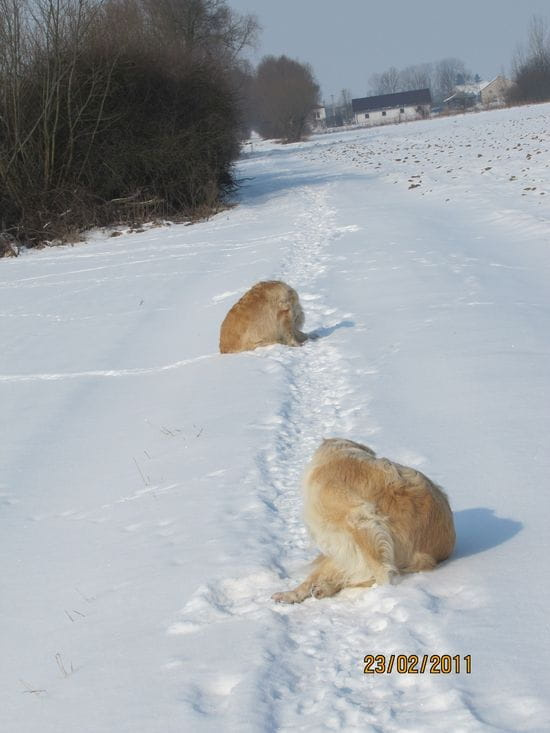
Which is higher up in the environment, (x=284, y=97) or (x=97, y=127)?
(x=284, y=97)

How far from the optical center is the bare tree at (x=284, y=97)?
8969cm

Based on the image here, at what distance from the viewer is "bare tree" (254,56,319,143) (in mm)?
Answer: 89688

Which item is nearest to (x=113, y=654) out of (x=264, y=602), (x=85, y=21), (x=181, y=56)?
(x=264, y=602)

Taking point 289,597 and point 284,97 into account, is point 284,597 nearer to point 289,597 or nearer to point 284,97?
point 289,597

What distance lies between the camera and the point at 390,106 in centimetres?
14688

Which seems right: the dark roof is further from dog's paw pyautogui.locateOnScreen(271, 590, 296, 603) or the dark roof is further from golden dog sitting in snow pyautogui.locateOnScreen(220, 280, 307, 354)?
dog's paw pyautogui.locateOnScreen(271, 590, 296, 603)

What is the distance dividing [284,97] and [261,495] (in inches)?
3663

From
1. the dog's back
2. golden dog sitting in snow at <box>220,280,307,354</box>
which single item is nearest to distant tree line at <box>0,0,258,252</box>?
golden dog sitting in snow at <box>220,280,307,354</box>

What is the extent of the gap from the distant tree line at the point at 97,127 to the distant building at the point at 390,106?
116514 millimetres

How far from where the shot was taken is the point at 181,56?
1166 inches
